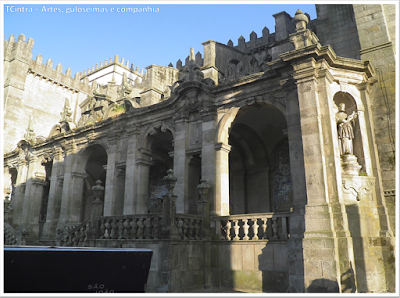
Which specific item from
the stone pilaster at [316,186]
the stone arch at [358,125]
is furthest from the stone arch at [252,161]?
the stone pilaster at [316,186]

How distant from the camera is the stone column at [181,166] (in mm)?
13030

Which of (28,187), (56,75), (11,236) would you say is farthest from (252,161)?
(56,75)

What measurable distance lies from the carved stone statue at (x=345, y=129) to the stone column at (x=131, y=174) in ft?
28.3

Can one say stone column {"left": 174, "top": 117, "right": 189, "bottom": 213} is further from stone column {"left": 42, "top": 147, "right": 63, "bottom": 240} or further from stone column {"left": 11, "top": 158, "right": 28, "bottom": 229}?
stone column {"left": 11, "top": 158, "right": 28, "bottom": 229}

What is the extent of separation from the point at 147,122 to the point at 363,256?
33.3 feet

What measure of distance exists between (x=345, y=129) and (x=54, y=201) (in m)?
15.3

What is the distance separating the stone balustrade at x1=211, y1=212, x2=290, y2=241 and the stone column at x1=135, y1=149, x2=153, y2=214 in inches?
166

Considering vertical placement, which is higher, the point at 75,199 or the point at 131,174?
the point at 131,174

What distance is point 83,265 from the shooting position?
13.8ft

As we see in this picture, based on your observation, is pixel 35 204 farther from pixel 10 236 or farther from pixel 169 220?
pixel 169 220

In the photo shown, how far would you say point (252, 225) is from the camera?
10.7m

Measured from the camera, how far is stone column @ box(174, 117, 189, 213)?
1303 cm

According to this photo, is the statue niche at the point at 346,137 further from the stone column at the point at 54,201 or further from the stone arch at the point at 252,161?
the stone column at the point at 54,201

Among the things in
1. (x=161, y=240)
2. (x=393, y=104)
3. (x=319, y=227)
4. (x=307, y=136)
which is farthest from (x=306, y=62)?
(x=161, y=240)
